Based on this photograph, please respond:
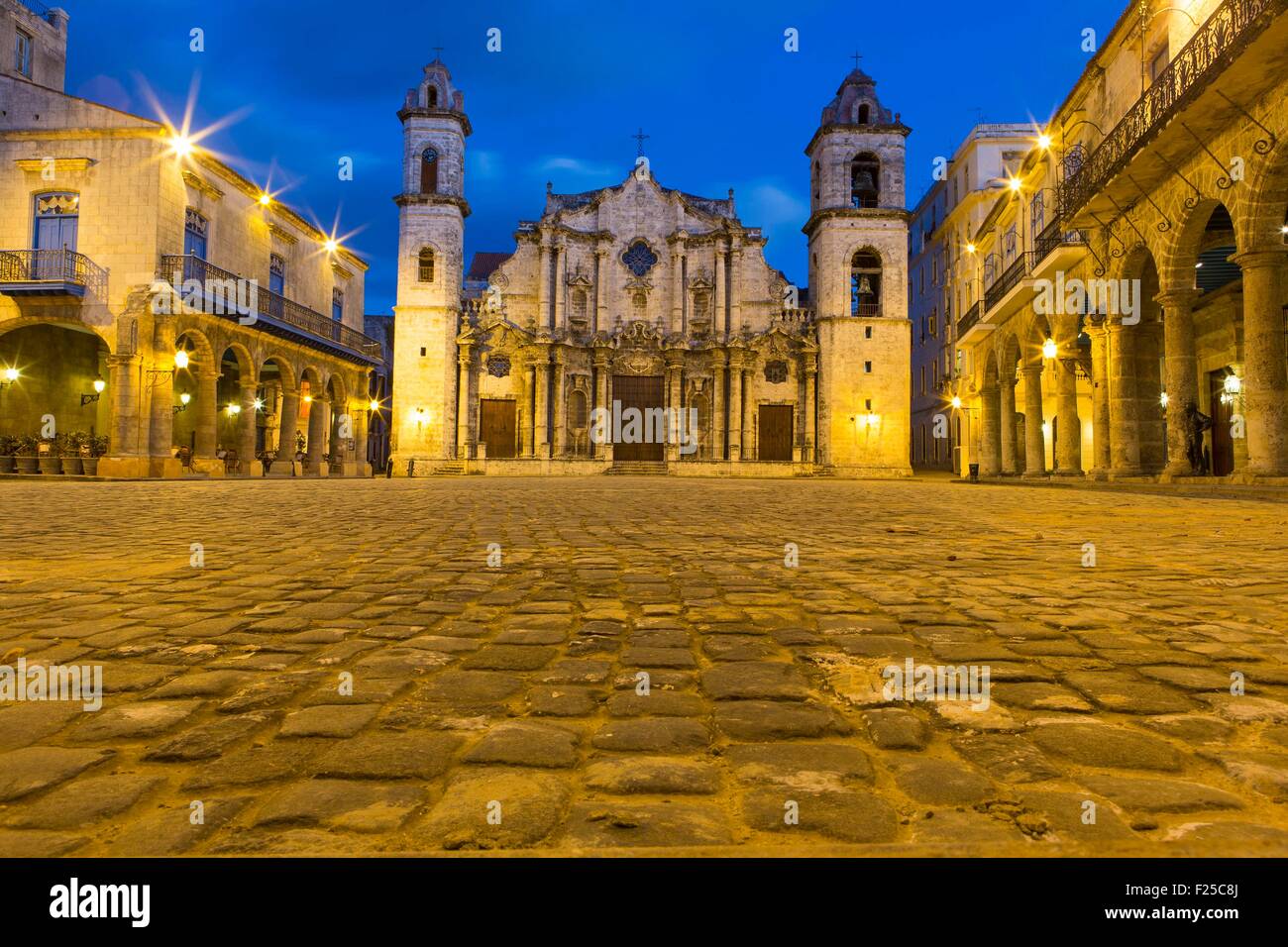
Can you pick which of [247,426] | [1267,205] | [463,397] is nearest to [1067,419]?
[1267,205]

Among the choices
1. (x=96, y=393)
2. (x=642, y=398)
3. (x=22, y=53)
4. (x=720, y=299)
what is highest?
(x=22, y=53)

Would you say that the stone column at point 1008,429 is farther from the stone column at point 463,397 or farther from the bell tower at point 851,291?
the stone column at point 463,397

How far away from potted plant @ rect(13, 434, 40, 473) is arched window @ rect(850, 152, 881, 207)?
34.1m

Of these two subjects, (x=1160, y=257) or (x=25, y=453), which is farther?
(x=25, y=453)

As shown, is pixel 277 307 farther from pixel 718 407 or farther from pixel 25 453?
pixel 718 407

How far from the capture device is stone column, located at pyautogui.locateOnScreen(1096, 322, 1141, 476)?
619 inches

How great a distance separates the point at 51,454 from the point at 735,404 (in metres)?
26.7

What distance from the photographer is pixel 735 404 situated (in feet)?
122

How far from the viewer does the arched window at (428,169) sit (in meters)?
36.6

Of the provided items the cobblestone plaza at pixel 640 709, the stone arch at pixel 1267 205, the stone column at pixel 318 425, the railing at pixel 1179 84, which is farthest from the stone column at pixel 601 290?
the cobblestone plaza at pixel 640 709

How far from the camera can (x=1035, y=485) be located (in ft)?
64.4

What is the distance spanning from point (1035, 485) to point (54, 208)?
1123 inches

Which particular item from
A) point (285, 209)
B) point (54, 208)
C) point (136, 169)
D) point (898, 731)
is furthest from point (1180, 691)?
point (285, 209)
